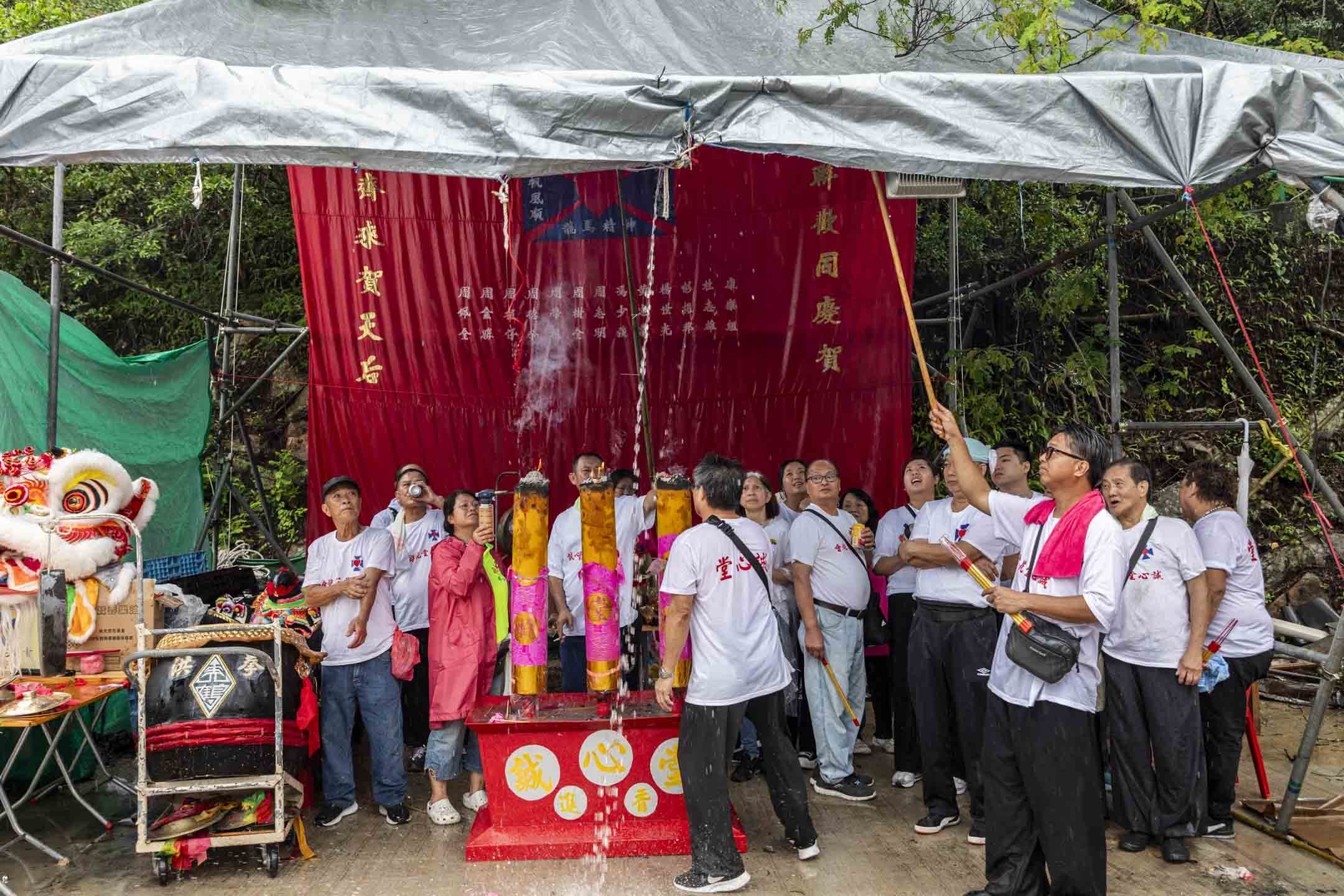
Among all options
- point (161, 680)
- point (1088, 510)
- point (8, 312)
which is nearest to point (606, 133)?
point (1088, 510)

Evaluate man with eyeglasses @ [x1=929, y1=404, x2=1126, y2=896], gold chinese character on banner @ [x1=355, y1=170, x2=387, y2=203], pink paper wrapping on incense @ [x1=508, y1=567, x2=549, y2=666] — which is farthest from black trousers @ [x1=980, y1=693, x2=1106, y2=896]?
gold chinese character on banner @ [x1=355, y1=170, x2=387, y2=203]

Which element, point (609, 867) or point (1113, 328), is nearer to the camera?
point (609, 867)

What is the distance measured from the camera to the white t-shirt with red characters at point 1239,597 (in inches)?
178

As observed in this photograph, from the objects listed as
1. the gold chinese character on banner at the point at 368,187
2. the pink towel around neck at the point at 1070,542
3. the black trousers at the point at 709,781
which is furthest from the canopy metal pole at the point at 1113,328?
the gold chinese character on banner at the point at 368,187

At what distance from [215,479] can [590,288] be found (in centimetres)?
308

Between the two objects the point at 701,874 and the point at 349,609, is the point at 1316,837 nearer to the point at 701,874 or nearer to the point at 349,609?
the point at 701,874

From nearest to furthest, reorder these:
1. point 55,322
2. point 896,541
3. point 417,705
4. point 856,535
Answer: point 856,535 → point 55,322 → point 896,541 → point 417,705

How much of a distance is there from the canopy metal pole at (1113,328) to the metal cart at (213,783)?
4092mm

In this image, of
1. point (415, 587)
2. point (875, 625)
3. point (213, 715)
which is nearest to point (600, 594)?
point (415, 587)

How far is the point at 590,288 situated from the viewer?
7176mm

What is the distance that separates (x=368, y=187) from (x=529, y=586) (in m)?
3.72

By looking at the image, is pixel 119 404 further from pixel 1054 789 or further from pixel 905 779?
pixel 1054 789

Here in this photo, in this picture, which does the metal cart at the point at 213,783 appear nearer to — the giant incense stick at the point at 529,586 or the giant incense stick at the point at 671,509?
the giant incense stick at the point at 529,586

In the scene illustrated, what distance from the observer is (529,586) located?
4500 millimetres
